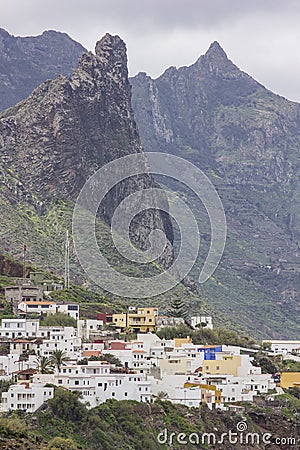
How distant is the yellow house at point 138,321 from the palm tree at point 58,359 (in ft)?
66.2

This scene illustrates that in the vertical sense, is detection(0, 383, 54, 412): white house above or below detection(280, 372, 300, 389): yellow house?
below

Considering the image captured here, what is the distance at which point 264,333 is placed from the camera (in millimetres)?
196750

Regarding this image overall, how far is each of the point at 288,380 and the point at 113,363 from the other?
45.4 ft

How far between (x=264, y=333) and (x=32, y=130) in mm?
47806

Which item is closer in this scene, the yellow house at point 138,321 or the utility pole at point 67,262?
the yellow house at point 138,321

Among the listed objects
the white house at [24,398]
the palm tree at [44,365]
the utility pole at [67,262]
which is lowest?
the white house at [24,398]

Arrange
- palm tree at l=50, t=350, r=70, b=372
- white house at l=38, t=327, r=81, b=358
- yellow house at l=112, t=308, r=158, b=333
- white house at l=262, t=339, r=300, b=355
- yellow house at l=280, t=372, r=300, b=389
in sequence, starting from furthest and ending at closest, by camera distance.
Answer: white house at l=262, t=339, r=300, b=355, yellow house at l=112, t=308, r=158, b=333, yellow house at l=280, t=372, r=300, b=389, white house at l=38, t=327, r=81, b=358, palm tree at l=50, t=350, r=70, b=372

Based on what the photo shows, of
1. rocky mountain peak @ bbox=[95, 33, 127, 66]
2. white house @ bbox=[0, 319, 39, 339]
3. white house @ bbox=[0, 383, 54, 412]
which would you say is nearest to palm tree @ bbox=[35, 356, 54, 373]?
white house @ bbox=[0, 383, 54, 412]

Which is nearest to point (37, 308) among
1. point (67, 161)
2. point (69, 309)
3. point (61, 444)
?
point (69, 309)

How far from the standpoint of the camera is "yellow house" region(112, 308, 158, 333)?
4264 inches

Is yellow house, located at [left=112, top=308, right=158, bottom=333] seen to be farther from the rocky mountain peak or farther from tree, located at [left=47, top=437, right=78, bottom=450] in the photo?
the rocky mountain peak

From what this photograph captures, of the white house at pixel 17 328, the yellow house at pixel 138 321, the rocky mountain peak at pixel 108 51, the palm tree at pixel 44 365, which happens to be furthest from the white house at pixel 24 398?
the rocky mountain peak at pixel 108 51

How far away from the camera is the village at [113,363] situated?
266ft

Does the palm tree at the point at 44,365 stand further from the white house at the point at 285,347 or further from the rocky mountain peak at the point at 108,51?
the rocky mountain peak at the point at 108,51
